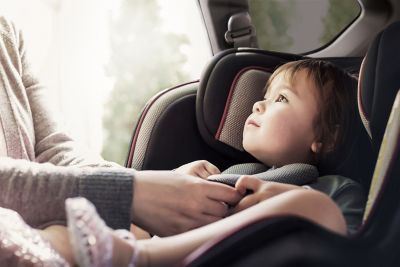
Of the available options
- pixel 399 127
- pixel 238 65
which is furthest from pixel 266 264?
pixel 238 65

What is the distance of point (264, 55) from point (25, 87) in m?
0.42

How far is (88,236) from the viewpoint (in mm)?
589

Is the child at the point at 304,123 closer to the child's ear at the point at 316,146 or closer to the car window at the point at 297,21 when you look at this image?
the child's ear at the point at 316,146

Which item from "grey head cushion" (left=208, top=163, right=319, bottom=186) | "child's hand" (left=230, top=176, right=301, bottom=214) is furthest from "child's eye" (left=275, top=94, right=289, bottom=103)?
"child's hand" (left=230, top=176, right=301, bottom=214)

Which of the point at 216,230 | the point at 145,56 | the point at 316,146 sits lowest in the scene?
the point at 145,56

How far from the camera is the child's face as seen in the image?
998mm

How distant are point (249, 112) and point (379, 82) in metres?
0.29

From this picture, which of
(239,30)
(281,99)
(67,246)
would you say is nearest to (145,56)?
(239,30)

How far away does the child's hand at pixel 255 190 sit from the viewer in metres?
0.78

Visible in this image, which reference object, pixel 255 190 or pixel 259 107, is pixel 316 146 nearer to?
pixel 259 107

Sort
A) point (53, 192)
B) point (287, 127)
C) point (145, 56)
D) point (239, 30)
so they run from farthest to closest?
point (145, 56)
point (239, 30)
point (287, 127)
point (53, 192)

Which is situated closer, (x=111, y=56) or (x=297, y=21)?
(x=297, y=21)

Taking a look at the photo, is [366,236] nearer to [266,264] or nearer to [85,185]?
[266,264]

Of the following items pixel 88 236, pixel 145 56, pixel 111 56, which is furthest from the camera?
pixel 145 56
